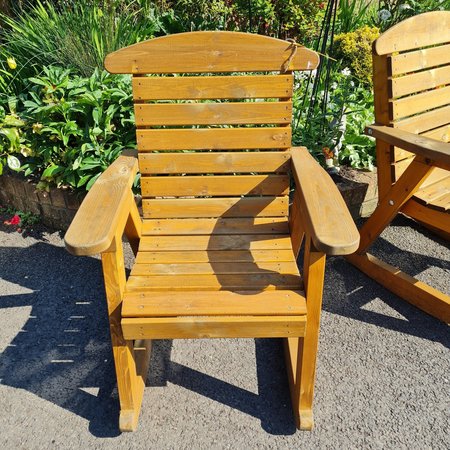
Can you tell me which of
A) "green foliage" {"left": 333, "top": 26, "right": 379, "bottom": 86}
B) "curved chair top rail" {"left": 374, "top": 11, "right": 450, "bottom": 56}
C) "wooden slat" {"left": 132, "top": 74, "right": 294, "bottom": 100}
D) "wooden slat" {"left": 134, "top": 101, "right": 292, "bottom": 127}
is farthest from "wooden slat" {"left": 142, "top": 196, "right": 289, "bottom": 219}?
"green foliage" {"left": 333, "top": 26, "right": 379, "bottom": 86}

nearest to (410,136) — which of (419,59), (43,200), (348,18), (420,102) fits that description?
(420,102)

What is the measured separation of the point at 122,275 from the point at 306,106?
7.41ft

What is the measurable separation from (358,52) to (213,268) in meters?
2.65

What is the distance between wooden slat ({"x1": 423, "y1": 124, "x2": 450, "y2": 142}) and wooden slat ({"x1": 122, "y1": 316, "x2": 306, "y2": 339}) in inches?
65.8

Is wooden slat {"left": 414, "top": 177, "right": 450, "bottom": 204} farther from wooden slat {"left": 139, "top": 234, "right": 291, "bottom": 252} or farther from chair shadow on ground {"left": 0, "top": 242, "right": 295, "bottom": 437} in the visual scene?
chair shadow on ground {"left": 0, "top": 242, "right": 295, "bottom": 437}

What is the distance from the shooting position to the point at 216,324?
1510mm

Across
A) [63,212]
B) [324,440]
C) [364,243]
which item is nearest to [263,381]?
[324,440]

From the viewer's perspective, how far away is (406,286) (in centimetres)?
237

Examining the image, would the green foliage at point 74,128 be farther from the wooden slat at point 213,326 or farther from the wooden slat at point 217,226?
the wooden slat at point 213,326

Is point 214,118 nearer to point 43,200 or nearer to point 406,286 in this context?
point 406,286

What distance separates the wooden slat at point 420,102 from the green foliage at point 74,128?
5.31ft

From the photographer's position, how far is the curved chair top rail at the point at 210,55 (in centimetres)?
194

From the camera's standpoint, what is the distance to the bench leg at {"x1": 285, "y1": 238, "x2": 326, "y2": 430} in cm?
149

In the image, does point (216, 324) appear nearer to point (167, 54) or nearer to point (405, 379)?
point (405, 379)
